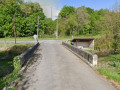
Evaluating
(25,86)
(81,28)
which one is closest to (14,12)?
(81,28)

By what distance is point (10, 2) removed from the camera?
173 ft

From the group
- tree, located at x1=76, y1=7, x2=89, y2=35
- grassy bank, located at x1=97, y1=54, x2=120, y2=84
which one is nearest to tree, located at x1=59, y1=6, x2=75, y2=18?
tree, located at x1=76, y1=7, x2=89, y2=35

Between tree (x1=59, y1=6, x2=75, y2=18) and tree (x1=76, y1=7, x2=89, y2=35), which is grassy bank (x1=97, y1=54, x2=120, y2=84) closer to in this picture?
tree (x1=76, y1=7, x2=89, y2=35)

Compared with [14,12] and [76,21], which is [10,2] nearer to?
[14,12]

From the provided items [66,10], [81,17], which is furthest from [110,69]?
[66,10]

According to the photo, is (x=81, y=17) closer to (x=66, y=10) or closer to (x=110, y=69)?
(x=66, y=10)

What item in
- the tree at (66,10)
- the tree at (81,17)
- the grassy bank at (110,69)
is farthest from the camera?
the tree at (66,10)

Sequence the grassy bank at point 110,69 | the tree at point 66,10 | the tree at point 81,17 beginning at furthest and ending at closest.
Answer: the tree at point 66,10 → the tree at point 81,17 → the grassy bank at point 110,69

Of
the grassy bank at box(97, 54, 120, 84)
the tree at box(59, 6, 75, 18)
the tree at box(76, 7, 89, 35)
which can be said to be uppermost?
the tree at box(59, 6, 75, 18)

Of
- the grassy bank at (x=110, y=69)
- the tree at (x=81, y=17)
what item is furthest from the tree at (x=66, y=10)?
the grassy bank at (x=110, y=69)

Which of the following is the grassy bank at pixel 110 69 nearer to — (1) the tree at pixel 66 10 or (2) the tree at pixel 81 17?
(2) the tree at pixel 81 17

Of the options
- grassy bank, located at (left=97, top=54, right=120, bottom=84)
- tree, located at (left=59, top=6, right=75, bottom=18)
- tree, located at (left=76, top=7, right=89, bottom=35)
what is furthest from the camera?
tree, located at (left=59, top=6, right=75, bottom=18)

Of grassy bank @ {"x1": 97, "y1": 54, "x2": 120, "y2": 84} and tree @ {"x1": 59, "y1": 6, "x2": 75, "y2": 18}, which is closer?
grassy bank @ {"x1": 97, "y1": 54, "x2": 120, "y2": 84}

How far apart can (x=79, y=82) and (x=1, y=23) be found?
51.0m
